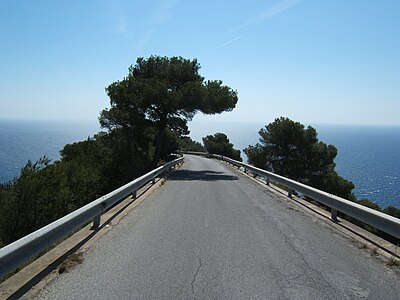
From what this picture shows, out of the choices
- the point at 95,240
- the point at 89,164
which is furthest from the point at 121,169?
the point at 95,240

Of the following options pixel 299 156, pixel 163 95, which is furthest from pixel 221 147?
pixel 163 95

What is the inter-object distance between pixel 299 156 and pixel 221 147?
119 feet

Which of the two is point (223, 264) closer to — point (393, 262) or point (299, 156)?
point (393, 262)

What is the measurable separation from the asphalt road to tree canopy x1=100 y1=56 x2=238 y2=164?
20.4 metres

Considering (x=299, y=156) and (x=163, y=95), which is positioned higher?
(x=163, y=95)

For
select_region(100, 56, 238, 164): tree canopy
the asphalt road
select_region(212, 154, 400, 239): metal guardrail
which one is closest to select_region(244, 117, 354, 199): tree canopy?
select_region(100, 56, 238, 164): tree canopy

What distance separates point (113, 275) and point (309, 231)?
451 centimetres

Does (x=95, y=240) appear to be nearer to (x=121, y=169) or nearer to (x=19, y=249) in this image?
(x=19, y=249)

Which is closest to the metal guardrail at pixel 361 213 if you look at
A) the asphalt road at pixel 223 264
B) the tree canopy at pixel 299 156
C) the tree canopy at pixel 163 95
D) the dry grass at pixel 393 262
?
the dry grass at pixel 393 262

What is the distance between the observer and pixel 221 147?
259 ft

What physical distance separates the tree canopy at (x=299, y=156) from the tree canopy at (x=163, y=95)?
50.1 feet

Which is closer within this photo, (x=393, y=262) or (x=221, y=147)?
(x=393, y=262)

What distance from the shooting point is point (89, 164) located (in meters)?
22.9

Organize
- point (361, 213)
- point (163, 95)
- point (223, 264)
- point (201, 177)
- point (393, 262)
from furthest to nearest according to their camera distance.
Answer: point (163, 95) < point (201, 177) < point (361, 213) < point (393, 262) < point (223, 264)
